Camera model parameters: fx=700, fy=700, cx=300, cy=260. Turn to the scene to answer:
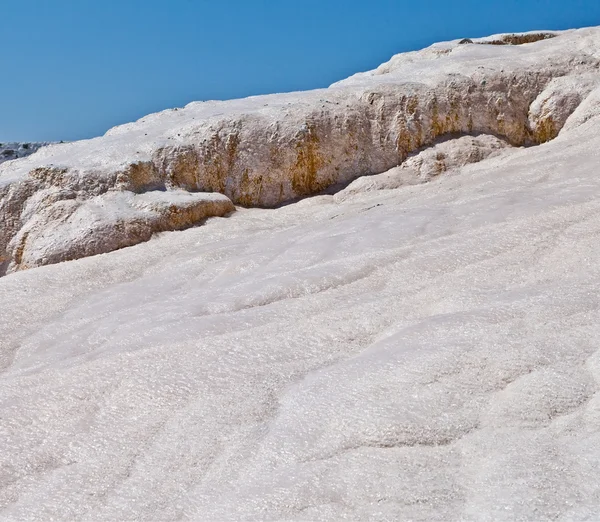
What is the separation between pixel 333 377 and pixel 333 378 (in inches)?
0.8

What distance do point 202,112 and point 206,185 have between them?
2.31 m

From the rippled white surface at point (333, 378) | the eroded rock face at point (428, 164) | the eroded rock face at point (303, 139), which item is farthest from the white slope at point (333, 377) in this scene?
the eroded rock face at point (303, 139)

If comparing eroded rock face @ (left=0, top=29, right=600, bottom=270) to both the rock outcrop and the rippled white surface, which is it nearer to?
the rock outcrop

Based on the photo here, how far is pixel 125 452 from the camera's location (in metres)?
5.39

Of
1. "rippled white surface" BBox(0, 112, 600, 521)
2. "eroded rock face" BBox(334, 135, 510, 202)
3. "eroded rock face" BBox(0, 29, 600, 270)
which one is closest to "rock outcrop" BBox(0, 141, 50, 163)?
"eroded rock face" BBox(0, 29, 600, 270)

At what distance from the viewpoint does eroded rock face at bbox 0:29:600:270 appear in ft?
47.6

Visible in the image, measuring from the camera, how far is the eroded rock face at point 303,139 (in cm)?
1450

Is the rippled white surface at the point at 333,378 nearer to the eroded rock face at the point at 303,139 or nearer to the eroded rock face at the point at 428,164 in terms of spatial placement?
the eroded rock face at the point at 428,164

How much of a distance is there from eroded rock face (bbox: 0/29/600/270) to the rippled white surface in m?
4.09

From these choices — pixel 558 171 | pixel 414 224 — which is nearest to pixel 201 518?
pixel 414 224

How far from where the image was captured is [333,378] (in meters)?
5.96

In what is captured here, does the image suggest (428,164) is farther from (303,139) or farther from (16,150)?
(16,150)

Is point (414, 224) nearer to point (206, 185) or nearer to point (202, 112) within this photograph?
point (206, 185)

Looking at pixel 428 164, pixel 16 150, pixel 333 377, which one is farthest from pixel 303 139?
pixel 333 377
